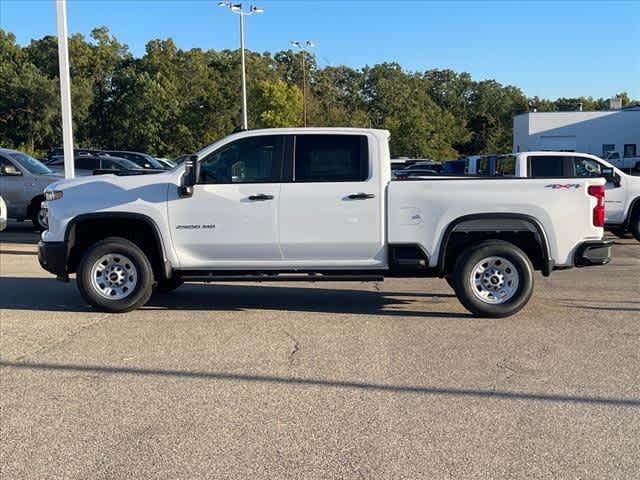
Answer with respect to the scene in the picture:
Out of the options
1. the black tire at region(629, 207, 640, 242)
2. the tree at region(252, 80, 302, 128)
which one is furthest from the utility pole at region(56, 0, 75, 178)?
the tree at region(252, 80, 302, 128)

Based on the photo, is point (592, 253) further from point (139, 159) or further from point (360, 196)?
point (139, 159)

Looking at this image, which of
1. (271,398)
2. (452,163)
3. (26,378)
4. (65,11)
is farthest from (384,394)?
(452,163)

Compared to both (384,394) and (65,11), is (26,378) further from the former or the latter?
(65,11)

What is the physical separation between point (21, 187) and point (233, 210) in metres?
9.81

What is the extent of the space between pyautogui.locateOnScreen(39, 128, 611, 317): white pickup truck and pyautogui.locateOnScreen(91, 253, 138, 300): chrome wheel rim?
0.05 ft

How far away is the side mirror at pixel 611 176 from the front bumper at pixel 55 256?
1127cm

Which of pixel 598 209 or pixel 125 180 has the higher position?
pixel 125 180

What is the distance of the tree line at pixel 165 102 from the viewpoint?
210 ft

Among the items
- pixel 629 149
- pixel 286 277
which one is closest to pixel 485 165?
pixel 286 277

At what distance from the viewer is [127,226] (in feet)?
27.7

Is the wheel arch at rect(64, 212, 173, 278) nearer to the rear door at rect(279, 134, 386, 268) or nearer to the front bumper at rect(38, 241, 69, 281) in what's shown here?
the front bumper at rect(38, 241, 69, 281)

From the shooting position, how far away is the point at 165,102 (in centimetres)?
7012

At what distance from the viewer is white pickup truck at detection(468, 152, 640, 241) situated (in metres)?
14.8

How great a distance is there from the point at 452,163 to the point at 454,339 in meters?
24.7
